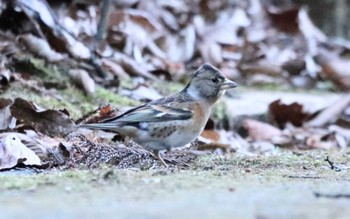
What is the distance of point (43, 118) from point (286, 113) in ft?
9.32

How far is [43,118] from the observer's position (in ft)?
17.0

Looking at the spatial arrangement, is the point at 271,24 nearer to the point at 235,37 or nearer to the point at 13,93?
the point at 235,37

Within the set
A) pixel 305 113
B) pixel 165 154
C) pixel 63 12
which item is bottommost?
pixel 305 113

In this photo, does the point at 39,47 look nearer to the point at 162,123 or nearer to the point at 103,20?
the point at 103,20

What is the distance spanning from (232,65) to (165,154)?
4020 millimetres

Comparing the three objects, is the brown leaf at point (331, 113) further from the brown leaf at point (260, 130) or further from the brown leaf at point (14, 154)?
the brown leaf at point (14, 154)

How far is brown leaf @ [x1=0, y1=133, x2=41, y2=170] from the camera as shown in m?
4.23

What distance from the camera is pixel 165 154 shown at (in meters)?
5.07

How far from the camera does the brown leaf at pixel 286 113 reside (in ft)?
24.0

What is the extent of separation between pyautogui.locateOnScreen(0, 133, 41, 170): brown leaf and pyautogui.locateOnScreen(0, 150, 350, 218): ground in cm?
73

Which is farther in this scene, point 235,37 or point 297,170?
point 235,37

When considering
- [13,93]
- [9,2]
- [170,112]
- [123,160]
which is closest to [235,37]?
[9,2]

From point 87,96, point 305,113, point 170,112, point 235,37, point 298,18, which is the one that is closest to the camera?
point 170,112

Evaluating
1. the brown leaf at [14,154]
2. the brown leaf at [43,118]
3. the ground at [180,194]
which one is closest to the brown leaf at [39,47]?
the brown leaf at [43,118]
